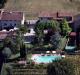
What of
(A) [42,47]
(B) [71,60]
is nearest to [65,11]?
(A) [42,47]

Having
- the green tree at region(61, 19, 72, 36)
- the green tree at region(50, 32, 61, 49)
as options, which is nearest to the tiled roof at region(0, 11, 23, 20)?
the green tree at region(61, 19, 72, 36)

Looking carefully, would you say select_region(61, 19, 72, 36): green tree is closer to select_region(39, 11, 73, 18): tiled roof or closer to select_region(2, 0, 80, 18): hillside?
select_region(39, 11, 73, 18): tiled roof

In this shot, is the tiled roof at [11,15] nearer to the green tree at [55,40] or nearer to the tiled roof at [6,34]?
the tiled roof at [6,34]

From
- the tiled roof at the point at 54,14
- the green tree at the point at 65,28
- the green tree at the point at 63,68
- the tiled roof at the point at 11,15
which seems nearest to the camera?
the green tree at the point at 63,68

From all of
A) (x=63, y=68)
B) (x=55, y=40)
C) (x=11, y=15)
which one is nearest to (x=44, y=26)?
(x=55, y=40)

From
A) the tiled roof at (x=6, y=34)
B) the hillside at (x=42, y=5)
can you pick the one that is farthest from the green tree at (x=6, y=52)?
the hillside at (x=42, y=5)

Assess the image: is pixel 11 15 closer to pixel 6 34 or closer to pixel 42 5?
pixel 6 34

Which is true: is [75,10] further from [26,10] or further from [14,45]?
[14,45]
